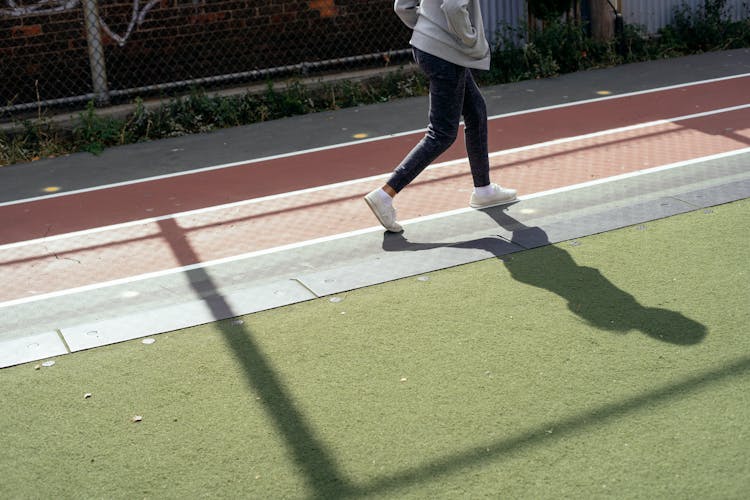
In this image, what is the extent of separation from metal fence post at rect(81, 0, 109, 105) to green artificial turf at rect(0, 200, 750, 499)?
5.31m

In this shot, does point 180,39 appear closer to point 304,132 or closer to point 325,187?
point 304,132

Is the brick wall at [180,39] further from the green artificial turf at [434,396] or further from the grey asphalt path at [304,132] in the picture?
the green artificial turf at [434,396]

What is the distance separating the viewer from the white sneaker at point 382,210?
5.97m

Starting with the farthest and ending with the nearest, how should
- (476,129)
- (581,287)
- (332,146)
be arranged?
(332,146) < (476,129) < (581,287)

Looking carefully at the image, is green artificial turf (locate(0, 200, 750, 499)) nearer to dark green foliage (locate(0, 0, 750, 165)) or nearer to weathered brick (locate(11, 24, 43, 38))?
dark green foliage (locate(0, 0, 750, 165))

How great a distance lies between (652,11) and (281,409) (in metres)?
9.50

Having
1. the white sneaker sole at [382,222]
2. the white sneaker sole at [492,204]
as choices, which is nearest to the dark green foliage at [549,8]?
the white sneaker sole at [492,204]

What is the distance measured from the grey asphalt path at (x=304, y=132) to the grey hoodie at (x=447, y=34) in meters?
2.87

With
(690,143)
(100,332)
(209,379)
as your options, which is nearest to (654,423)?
(209,379)

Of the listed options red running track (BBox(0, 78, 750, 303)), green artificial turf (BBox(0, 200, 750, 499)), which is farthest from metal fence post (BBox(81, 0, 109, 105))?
green artificial turf (BBox(0, 200, 750, 499))

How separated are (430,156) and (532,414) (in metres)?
2.57

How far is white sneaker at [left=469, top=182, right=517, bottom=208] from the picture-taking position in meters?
6.43

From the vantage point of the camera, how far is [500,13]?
1126 cm

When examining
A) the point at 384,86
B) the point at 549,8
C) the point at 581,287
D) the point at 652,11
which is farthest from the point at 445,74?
the point at 652,11
